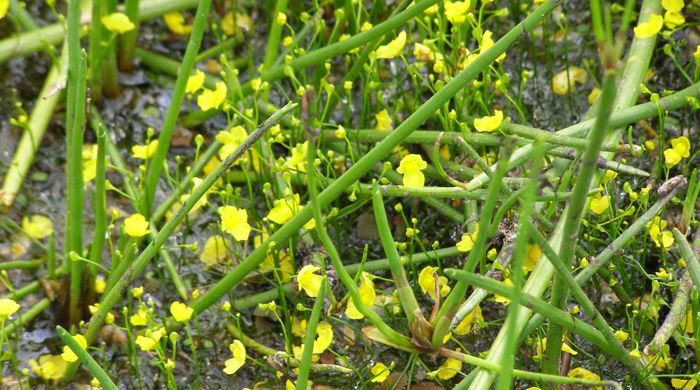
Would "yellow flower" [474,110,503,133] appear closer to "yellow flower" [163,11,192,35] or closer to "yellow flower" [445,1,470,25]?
"yellow flower" [445,1,470,25]

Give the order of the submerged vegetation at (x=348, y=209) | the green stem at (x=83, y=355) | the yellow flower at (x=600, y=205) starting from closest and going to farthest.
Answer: the green stem at (x=83, y=355), the submerged vegetation at (x=348, y=209), the yellow flower at (x=600, y=205)

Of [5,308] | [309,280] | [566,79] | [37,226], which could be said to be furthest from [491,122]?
[37,226]

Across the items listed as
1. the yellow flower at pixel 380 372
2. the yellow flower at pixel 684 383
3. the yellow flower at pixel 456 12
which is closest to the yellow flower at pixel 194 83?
the yellow flower at pixel 456 12

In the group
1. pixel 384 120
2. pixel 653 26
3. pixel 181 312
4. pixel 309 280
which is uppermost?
pixel 653 26

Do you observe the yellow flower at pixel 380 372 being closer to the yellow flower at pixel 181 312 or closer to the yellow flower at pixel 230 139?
the yellow flower at pixel 181 312

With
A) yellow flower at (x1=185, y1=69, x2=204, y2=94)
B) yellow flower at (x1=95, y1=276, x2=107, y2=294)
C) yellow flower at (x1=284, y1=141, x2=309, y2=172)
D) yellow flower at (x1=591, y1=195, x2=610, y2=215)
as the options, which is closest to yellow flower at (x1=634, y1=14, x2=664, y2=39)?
yellow flower at (x1=591, y1=195, x2=610, y2=215)

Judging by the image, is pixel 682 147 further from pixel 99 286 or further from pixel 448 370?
pixel 99 286
